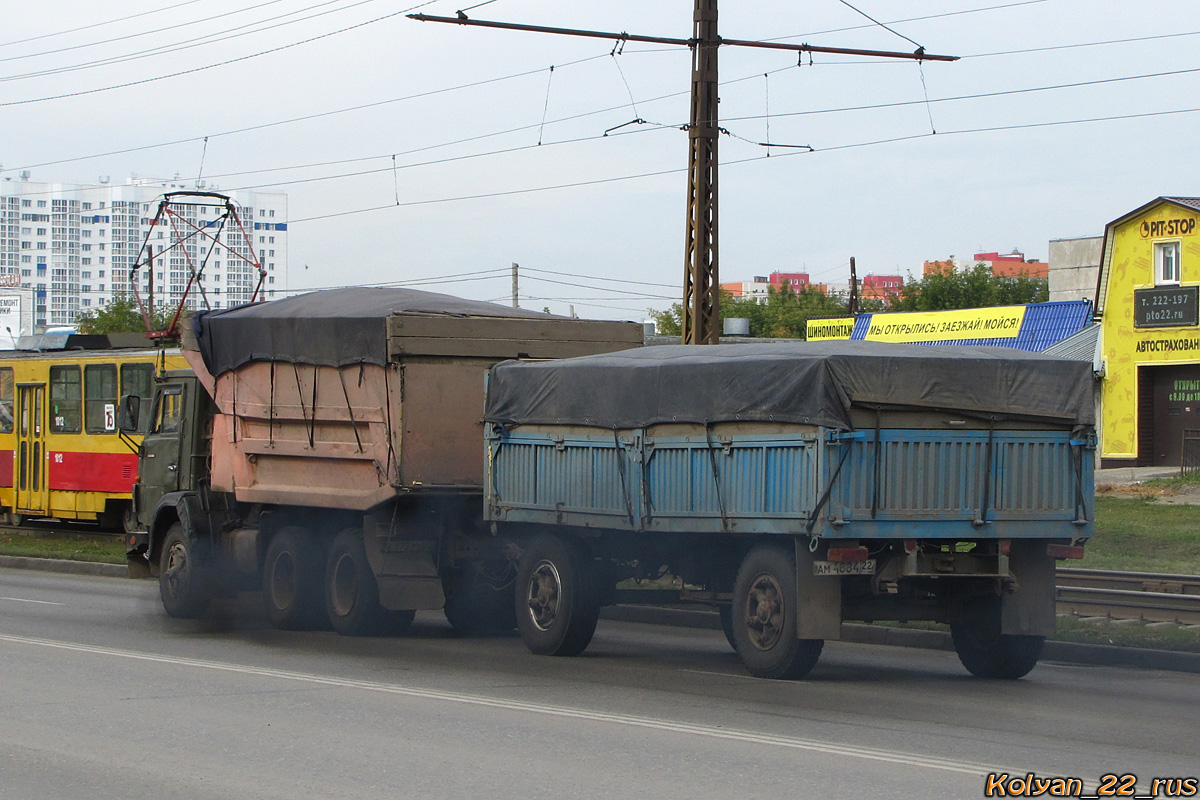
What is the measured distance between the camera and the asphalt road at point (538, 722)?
6.85 metres

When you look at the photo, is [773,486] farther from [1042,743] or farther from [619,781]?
[619,781]

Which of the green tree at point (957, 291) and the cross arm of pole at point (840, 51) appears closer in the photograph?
the cross arm of pole at point (840, 51)

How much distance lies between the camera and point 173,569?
50.1ft

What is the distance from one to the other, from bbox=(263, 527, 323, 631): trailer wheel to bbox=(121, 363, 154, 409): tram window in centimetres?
999

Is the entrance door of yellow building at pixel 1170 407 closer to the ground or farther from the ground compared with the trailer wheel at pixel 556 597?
farther from the ground

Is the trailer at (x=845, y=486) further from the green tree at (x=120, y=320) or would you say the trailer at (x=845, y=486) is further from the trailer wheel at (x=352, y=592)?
the green tree at (x=120, y=320)

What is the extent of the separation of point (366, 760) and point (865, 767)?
233 centimetres

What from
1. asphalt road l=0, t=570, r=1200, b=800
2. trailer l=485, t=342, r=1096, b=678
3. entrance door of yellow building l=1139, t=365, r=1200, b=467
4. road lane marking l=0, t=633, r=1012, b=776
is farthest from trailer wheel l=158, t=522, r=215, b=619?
entrance door of yellow building l=1139, t=365, r=1200, b=467

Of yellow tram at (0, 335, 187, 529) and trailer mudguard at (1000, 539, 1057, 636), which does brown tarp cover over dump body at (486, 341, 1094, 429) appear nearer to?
trailer mudguard at (1000, 539, 1057, 636)

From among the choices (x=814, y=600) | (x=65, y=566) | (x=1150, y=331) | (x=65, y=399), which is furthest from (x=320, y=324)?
(x=1150, y=331)

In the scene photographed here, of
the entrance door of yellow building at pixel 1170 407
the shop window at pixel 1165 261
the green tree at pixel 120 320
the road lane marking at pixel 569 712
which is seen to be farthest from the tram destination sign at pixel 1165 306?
the green tree at pixel 120 320

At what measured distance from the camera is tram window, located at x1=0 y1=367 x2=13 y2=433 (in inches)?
1070

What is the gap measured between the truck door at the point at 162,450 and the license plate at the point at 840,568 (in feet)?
26.9

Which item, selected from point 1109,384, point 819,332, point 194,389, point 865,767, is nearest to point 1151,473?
point 1109,384
